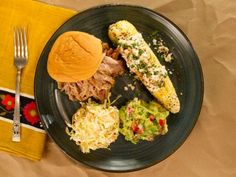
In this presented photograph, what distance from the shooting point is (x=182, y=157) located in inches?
62.1

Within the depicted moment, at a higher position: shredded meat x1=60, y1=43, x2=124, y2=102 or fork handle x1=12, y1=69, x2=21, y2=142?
shredded meat x1=60, y1=43, x2=124, y2=102

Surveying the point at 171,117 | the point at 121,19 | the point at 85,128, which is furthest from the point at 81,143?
the point at 121,19

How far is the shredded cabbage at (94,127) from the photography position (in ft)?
4.90

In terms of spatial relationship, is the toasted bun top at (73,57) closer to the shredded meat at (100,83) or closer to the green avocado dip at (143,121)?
the shredded meat at (100,83)

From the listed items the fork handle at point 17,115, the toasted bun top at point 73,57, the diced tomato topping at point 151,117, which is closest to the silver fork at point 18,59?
the fork handle at point 17,115

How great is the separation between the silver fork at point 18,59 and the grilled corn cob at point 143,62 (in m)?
0.33

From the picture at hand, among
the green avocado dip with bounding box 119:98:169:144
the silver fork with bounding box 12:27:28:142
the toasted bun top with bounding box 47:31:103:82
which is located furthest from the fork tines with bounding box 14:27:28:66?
the green avocado dip with bounding box 119:98:169:144

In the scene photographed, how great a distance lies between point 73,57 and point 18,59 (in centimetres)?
26

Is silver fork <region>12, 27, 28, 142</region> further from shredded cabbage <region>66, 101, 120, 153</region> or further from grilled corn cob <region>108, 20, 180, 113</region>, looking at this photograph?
grilled corn cob <region>108, 20, 180, 113</region>

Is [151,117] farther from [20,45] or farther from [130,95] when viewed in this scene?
[20,45]

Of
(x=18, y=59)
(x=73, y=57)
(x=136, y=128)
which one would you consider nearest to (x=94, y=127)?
(x=136, y=128)

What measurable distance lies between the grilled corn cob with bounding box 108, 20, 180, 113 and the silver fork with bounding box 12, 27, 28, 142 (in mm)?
332

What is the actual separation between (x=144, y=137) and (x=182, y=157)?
0.18 metres

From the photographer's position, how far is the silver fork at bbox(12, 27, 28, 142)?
1.54 metres
